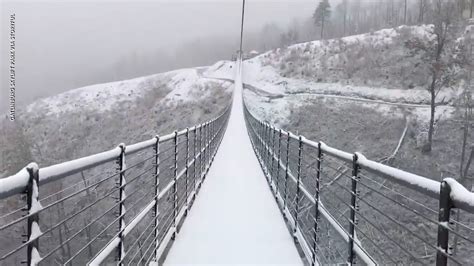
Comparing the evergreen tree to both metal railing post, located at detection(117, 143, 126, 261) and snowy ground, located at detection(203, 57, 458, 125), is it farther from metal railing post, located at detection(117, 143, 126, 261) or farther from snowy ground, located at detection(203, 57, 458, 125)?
metal railing post, located at detection(117, 143, 126, 261)

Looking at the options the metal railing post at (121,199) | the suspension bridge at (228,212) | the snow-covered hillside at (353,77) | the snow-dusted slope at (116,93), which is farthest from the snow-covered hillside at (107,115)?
the metal railing post at (121,199)

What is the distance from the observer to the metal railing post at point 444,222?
4.04 feet

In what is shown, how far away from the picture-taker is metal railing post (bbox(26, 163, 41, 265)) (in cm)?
124

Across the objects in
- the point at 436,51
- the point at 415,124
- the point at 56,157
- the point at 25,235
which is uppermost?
the point at 436,51

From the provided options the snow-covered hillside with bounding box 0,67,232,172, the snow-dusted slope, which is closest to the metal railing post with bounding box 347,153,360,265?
the snow-covered hillside with bounding box 0,67,232,172

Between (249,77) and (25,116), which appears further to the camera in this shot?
(25,116)

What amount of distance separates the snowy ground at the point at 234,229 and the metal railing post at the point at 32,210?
2.54 m

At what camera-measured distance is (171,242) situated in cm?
428

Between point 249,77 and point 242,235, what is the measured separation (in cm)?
5214

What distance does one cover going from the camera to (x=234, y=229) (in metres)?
4.69

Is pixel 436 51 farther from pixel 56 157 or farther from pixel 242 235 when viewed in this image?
pixel 56 157

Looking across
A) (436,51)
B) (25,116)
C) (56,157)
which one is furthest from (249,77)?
(25,116)

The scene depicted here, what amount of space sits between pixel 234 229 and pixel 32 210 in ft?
11.7

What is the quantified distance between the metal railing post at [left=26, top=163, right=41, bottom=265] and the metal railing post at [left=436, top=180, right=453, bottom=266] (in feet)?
3.97
